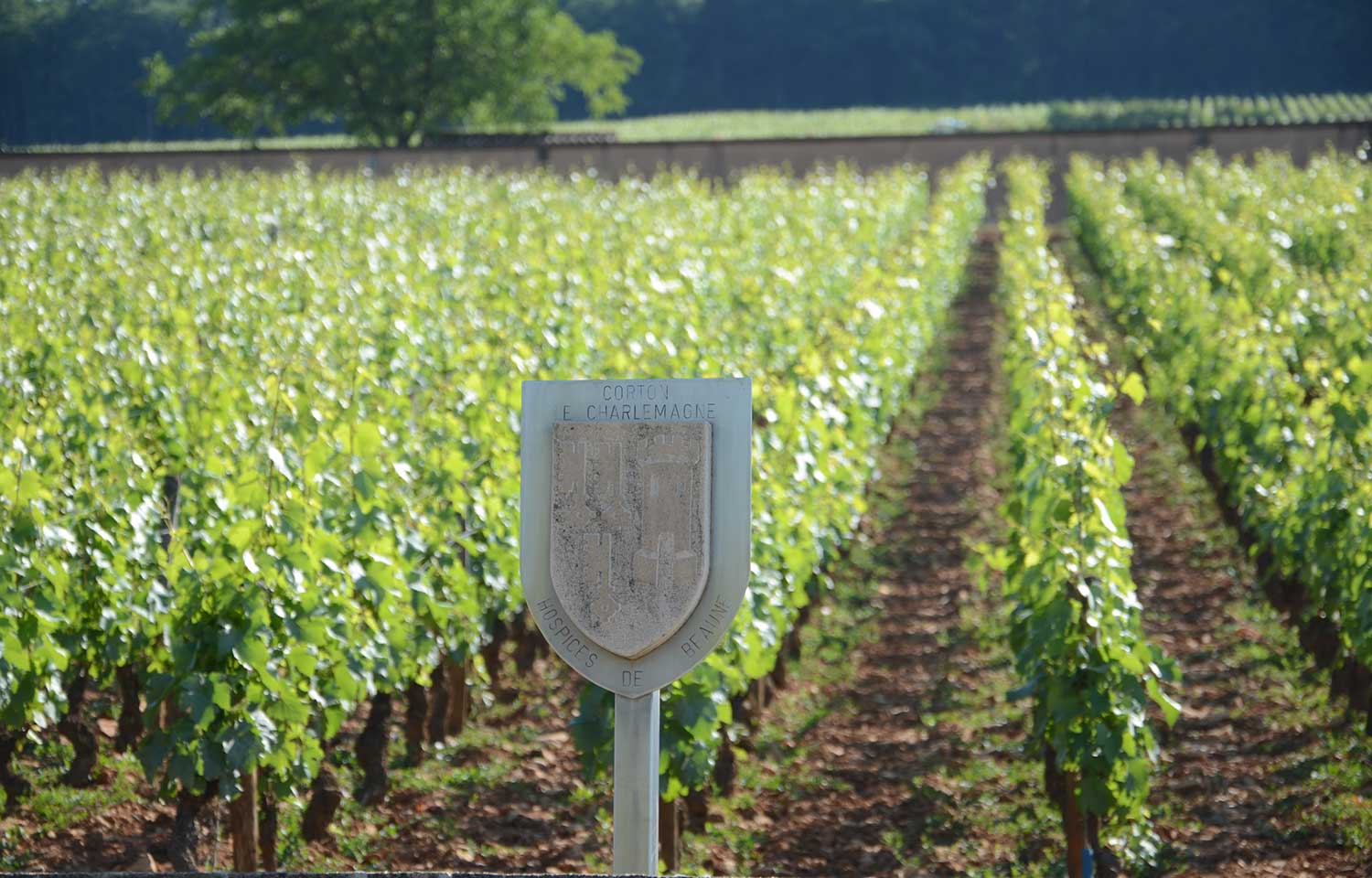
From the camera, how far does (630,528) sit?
3498 millimetres

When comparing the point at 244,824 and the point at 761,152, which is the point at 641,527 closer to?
the point at 244,824

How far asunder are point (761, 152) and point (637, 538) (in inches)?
1136

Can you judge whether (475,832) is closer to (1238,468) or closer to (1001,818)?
(1001,818)

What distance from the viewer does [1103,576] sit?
225 inches

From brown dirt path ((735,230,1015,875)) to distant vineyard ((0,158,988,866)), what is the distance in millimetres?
454

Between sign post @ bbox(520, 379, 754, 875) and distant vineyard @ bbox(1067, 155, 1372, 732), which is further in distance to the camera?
distant vineyard @ bbox(1067, 155, 1372, 732)

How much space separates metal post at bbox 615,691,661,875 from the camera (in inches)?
138

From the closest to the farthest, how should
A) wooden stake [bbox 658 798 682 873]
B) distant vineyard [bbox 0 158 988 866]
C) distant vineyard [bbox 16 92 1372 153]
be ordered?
distant vineyard [bbox 0 158 988 866], wooden stake [bbox 658 798 682 873], distant vineyard [bbox 16 92 1372 153]

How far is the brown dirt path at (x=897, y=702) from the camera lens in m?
6.00

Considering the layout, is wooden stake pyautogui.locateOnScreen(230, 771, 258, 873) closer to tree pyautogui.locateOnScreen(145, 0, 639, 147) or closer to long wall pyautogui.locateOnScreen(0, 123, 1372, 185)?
long wall pyautogui.locateOnScreen(0, 123, 1372, 185)

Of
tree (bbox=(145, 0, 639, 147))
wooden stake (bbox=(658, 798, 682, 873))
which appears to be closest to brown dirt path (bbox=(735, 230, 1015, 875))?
wooden stake (bbox=(658, 798, 682, 873))

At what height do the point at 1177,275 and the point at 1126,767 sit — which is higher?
the point at 1177,275

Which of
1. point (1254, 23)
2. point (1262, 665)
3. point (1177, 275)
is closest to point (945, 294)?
point (1177, 275)

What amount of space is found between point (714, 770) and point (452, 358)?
2514 mm
